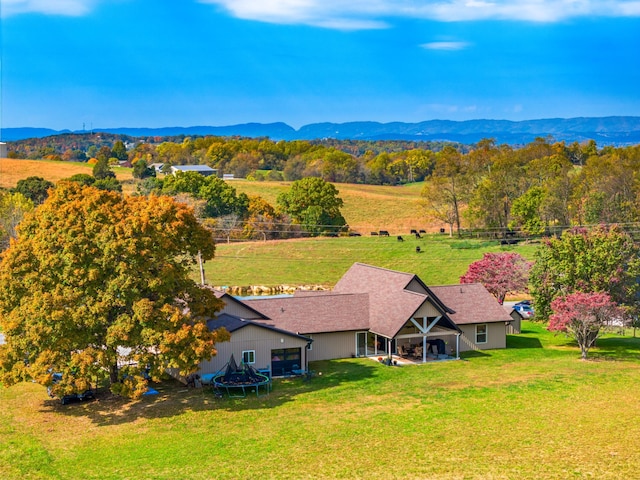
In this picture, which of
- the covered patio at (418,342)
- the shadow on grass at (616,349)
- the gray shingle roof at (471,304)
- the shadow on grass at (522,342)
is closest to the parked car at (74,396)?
the covered patio at (418,342)

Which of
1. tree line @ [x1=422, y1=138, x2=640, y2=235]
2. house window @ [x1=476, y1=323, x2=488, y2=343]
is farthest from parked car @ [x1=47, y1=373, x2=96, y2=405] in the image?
tree line @ [x1=422, y1=138, x2=640, y2=235]

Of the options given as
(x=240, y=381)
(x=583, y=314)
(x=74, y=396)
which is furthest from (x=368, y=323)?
(x=74, y=396)

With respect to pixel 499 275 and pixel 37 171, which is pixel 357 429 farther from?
pixel 37 171

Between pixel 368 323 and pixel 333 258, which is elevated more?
pixel 333 258

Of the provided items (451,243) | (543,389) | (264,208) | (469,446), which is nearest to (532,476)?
(469,446)

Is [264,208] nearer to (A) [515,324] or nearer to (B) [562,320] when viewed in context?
(A) [515,324]

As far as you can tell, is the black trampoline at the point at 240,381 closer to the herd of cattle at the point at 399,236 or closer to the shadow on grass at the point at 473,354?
the shadow on grass at the point at 473,354

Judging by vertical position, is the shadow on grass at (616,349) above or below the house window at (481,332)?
below
